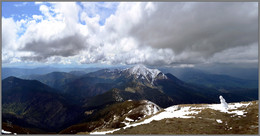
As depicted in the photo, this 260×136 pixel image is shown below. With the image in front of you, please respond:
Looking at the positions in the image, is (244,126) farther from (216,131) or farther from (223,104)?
(223,104)

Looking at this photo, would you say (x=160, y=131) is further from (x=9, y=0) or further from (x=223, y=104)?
(x=9, y=0)

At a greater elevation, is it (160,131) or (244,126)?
(244,126)

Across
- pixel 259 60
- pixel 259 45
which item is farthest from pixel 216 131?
pixel 259 45

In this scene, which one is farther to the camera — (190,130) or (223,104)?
(223,104)

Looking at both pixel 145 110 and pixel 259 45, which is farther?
pixel 145 110

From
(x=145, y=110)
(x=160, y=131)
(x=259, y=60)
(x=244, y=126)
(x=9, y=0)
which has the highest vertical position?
(x=9, y=0)

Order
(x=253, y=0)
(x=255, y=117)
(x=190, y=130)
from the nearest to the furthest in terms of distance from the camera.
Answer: (x=253, y=0), (x=190, y=130), (x=255, y=117)

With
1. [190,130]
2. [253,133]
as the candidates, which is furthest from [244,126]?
[190,130]

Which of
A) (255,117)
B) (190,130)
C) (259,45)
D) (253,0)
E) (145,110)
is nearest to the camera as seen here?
(259,45)

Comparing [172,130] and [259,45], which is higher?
[259,45]
